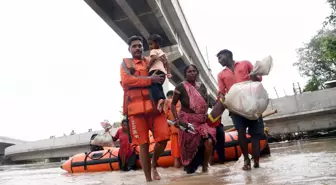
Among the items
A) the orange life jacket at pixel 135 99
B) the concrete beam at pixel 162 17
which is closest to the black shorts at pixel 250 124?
the orange life jacket at pixel 135 99

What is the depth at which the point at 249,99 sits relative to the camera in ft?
10.7

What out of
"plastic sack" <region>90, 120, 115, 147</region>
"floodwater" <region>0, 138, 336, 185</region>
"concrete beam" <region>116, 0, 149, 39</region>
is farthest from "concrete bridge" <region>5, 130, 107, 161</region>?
"floodwater" <region>0, 138, 336, 185</region>

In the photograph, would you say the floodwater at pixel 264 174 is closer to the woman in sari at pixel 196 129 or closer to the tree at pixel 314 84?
the woman in sari at pixel 196 129

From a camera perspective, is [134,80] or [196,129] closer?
[134,80]

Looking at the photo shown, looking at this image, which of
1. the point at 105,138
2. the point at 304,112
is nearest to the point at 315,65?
the point at 304,112

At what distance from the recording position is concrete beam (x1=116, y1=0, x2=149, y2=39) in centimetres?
1158

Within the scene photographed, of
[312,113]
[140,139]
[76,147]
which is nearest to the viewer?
[140,139]

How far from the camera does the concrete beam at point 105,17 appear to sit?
38.1ft

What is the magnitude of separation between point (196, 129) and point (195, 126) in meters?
0.04

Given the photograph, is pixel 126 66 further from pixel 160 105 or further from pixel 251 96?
pixel 251 96

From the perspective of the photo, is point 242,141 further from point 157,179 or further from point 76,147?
point 76,147

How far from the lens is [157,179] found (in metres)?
3.24

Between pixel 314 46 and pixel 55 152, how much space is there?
98.2 feet

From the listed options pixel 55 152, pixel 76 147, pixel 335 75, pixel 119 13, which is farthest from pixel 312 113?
pixel 335 75
